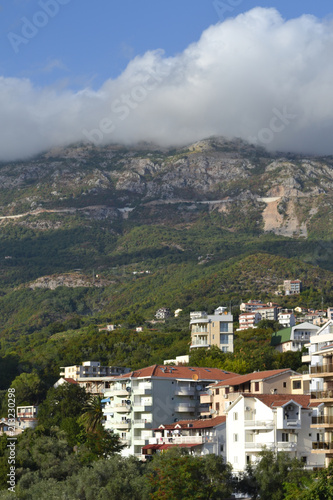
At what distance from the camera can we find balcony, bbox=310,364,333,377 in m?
55.2

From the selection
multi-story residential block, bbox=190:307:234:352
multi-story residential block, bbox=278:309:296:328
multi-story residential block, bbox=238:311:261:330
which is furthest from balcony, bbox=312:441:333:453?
multi-story residential block, bbox=278:309:296:328

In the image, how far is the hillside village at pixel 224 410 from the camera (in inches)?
2351

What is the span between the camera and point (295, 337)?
123000 mm

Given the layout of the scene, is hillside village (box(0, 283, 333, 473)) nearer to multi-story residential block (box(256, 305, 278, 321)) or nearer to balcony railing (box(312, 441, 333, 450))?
balcony railing (box(312, 441, 333, 450))

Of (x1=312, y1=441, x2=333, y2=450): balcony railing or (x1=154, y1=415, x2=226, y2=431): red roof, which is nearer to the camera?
(x1=312, y1=441, x2=333, y2=450): balcony railing

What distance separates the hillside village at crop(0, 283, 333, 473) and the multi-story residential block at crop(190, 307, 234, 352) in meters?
17.0

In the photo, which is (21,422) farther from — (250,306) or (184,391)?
(250,306)

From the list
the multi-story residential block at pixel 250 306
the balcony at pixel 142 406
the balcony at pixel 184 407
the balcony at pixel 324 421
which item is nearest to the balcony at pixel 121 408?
the balcony at pixel 142 406

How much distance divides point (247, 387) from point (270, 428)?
13413 mm

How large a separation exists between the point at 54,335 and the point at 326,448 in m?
136

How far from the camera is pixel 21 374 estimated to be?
404ft

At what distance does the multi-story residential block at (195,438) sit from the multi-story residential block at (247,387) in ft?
11.4

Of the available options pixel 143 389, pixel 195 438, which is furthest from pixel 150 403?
pixel 195 438

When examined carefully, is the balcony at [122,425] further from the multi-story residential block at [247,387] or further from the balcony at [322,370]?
the balcony at [322,370]
